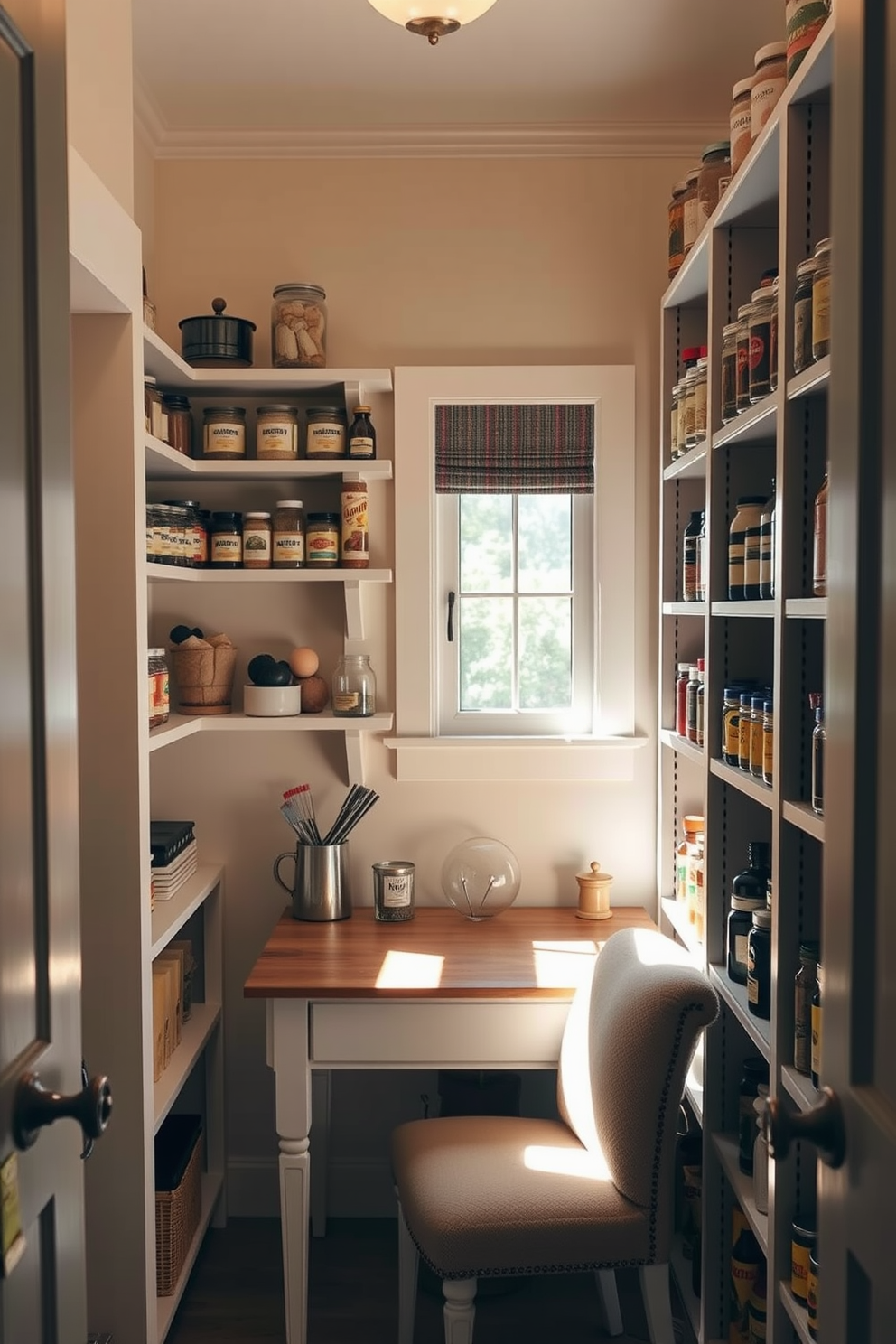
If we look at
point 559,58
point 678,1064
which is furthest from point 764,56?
point 678,1064

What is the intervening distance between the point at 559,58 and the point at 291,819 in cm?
183

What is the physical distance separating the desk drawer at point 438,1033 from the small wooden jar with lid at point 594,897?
0.45m

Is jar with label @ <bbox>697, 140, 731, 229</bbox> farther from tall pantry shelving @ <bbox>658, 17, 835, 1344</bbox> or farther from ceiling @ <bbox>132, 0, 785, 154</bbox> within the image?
ceiling @ <bbox>132, 0, 785, 154</bbox>

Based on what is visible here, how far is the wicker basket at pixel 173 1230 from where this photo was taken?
2.44 metres

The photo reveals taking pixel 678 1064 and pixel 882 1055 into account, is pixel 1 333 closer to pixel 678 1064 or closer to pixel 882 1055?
pixel 882 1055

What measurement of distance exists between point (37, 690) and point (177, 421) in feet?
5.86

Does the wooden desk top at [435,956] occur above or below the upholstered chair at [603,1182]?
above

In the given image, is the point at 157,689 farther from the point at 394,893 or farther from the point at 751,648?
the point at 751,648

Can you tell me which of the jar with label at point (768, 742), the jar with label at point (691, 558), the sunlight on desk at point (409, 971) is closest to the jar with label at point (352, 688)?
the sunlight on desk at point (409, 971)

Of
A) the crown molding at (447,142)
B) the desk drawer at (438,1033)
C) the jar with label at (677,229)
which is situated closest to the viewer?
the desk drawer at (438,1033)

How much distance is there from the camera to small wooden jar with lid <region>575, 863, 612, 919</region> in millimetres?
2930

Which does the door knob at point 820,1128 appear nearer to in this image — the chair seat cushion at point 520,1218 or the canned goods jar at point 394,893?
the chair seat cushion at point 520,1218

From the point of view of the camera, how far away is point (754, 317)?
192 cm

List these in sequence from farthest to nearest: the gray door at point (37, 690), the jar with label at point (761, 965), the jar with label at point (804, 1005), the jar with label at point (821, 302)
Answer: the jar with label at point (761, 965)
the jar with label at point (804, 1005)
the jar with label at point (821, 302)
the gray door at point (37, 690)
